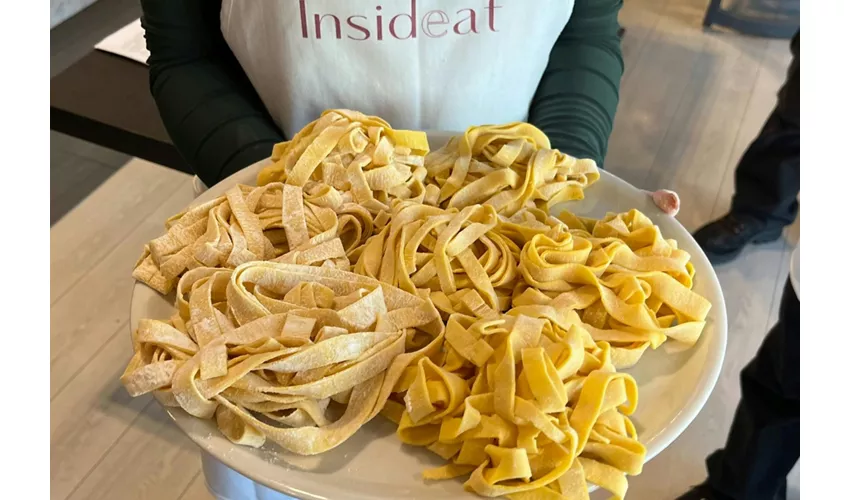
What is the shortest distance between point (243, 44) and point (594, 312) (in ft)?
1.52

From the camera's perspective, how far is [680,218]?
5.29ft

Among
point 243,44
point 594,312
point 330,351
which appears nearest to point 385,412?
point 330,351

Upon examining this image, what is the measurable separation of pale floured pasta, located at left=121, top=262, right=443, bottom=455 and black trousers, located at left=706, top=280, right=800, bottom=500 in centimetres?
55

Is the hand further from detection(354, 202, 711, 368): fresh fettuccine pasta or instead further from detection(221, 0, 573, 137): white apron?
detection(221, 0, 573, 137): white apron

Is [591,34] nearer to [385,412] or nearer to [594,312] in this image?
[594,312]

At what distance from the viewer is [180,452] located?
121 centimetres

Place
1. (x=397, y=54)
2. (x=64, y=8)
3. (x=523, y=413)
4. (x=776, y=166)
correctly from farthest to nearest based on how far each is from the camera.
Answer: (x=64, y=8), (x=776, y=166), (x=397, y=54), (x=523, y=413)

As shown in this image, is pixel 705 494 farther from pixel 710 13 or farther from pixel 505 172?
pixel 710 13

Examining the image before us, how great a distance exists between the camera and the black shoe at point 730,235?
4.92 feet

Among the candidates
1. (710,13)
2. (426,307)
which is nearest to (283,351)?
(426,307)

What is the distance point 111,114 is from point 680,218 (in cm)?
120

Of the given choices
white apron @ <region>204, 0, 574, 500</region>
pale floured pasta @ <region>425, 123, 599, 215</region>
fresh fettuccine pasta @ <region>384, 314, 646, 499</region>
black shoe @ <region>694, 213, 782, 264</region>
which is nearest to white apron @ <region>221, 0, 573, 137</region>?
white apron @ <region>204, 0, 574, 500</region>

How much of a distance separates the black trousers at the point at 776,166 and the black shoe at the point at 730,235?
17mm

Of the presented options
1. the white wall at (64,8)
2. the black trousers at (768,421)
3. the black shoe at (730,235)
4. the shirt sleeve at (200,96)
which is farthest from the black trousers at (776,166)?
the white wall at (64,8)
